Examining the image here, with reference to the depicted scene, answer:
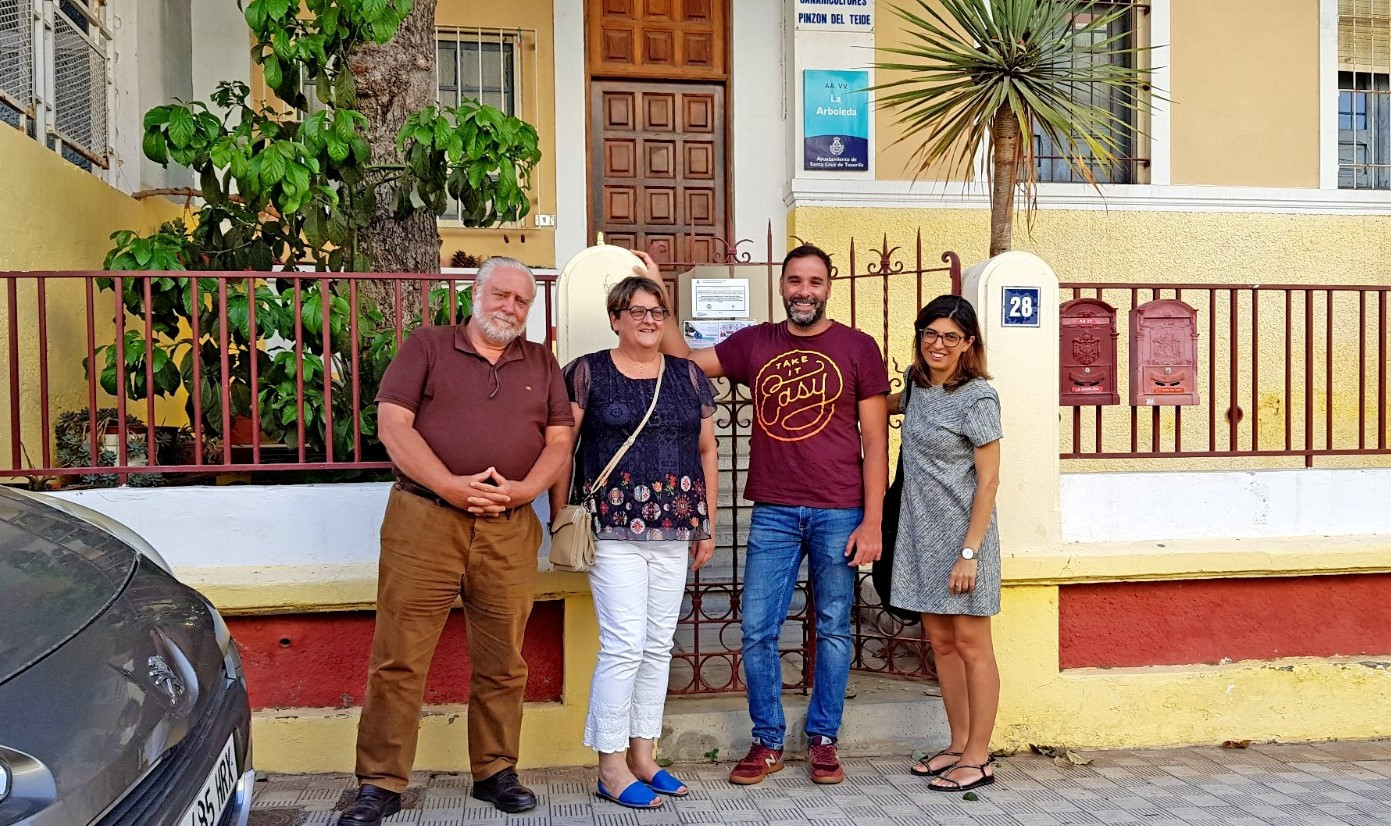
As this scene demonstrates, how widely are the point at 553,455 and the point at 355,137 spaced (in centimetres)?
191

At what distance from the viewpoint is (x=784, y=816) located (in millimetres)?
3916

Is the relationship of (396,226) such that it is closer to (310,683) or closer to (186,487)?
(186,487)

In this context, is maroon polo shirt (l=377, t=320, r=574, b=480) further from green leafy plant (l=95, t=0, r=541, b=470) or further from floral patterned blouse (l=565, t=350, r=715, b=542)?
green leafy plant (l=95, t=0, r=541, b=470)

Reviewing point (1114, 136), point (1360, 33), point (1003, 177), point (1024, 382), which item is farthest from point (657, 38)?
point (1360, 33)

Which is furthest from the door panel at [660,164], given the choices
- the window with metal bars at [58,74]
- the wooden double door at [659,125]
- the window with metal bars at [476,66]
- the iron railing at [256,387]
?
the iron railing at [256,387]

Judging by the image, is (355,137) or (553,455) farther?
(355,137)

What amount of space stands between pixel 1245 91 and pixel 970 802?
6.74m

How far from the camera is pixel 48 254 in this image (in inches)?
214

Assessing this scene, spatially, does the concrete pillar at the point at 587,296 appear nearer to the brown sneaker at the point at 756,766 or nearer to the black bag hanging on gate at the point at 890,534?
the black bag hanging on gate at the point at 890,534

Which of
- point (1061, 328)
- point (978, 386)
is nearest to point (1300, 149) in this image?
point (1061, 328)

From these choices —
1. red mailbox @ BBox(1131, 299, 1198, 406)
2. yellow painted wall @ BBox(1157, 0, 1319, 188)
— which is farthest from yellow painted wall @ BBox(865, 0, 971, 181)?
red mailbox @ BBox(1131, 299, 1198, 406)

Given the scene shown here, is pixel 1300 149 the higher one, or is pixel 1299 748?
pixel 1300 149

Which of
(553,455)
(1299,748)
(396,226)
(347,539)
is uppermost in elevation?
(396,226)

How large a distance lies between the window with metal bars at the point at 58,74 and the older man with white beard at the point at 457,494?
2925 mm
